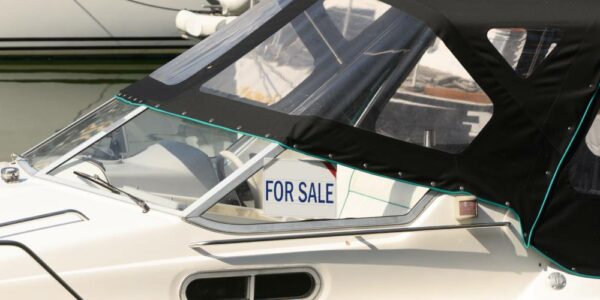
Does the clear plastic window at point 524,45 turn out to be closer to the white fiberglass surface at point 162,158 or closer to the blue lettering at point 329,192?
the blue lettering at point 329,192

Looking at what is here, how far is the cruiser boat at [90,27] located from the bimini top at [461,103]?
14.3 metres

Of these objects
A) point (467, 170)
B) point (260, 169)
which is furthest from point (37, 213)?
point (467, 170)

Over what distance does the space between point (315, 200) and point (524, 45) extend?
0.97 meters

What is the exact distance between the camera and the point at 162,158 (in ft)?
12.5

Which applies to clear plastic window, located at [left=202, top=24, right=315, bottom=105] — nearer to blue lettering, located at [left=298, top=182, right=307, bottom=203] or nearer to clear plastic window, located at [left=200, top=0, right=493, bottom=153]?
clear plastic window, located at [left=200, top=0, right=493, bottom=153]

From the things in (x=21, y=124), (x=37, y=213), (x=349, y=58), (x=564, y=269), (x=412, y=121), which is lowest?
(x=564, y=269)

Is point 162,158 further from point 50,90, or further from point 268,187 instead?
point 50,90

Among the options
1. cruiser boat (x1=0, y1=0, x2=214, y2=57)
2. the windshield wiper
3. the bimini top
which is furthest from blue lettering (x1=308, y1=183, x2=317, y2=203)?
cruiser boat (x1=0, y1=0, x2=214, y2=57)

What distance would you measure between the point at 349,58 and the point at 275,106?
1.15ft

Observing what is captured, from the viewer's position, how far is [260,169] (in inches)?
135

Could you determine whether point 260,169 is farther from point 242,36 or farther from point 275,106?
Result: point 242,36

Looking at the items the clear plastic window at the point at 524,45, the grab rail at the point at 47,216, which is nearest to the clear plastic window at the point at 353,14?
the clear plastic window at the point at 524,45

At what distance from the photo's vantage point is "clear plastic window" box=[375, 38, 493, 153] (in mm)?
3488

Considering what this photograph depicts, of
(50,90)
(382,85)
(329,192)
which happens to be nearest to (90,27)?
(50,90)
